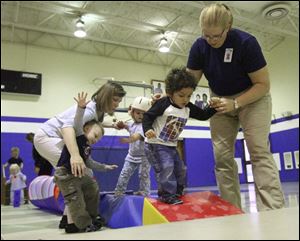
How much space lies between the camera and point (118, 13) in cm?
853

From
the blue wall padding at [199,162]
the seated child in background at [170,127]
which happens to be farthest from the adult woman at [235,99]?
the blue wall padding at [199,162]

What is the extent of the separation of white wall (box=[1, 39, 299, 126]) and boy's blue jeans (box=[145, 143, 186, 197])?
7.26 metres

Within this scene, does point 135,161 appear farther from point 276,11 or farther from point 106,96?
point 276,11

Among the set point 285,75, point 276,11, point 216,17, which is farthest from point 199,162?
point 216,17

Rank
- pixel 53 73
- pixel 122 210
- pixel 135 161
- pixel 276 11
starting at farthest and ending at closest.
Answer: pixel 53 73 → pixel 276 11 → pixel 135 161 → pixel 122 210

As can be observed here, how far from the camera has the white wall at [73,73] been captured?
8.59 meters

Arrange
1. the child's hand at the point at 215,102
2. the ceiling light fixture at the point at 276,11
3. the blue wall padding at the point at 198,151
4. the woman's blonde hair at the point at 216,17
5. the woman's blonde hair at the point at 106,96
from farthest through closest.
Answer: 1. the blue wall padding at the point at 198,151
2. the ceiling light fixture at the point at 276,11
3. the woman's blonde hair at the point at 106,96
4. the child's hand at the point at 215,102
5. the woman's blonde hair at the point at 216,17

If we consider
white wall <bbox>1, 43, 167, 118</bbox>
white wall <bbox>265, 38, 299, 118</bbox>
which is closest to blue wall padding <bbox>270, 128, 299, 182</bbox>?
white wall <bbox>265, 38, 299, 118</bbox>

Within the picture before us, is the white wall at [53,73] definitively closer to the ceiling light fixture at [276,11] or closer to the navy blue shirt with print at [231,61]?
the ceiling light fixture at [276,11]

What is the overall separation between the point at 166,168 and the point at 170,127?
10.0 inches

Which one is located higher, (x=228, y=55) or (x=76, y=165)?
(x=228, y=55)

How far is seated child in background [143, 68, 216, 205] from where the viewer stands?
78.5 inches

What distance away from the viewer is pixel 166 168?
1.98m

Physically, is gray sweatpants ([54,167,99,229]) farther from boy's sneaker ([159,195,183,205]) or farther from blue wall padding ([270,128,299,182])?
blue wall padding ([270,128,299,182])
